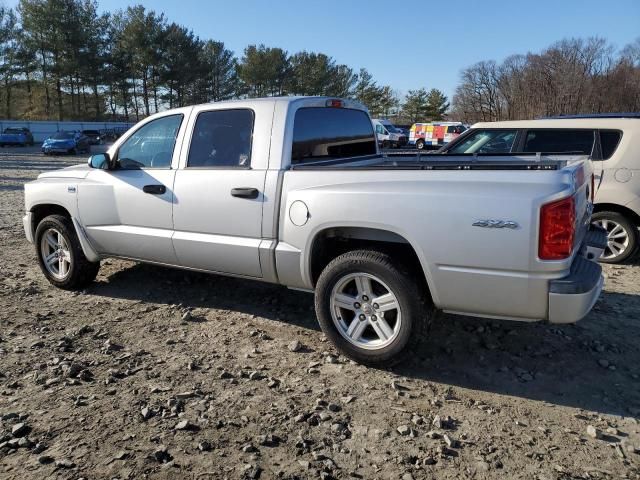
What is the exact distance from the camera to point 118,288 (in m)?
5.45

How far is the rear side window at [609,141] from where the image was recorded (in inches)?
245

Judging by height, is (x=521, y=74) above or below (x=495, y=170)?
above

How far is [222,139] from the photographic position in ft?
14.3

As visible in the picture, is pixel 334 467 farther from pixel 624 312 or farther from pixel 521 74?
pixel 521 74

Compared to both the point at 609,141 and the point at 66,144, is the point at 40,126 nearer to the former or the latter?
the point at 66,144

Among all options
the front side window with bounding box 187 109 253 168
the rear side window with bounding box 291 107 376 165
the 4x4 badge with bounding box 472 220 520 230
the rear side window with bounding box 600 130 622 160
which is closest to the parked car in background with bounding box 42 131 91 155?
the front side window with bounding box 187 109 253 168

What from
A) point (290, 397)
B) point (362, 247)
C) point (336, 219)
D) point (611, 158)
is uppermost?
point (611, 158)

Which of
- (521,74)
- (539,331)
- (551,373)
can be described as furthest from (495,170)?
(521,74)

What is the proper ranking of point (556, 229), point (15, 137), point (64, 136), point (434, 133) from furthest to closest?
point (434, 133)
point (15, 137)
point (64, 136)
point (556, 229)

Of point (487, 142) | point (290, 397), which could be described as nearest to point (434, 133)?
point (487, 142)

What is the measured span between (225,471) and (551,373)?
235 cm

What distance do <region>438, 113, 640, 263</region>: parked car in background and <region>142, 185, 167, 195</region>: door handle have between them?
3857 mm

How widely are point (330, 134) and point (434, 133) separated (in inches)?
1381

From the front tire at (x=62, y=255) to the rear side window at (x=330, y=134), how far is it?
2655 mm
